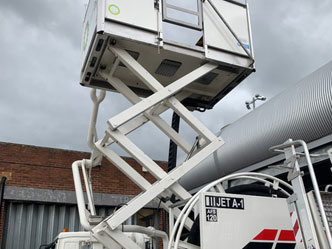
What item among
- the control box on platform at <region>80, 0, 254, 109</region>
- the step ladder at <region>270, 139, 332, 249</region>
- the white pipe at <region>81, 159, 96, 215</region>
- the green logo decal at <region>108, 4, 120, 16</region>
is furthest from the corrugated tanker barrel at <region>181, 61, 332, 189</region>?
the green logo decal at <region>108, 4, 120, 16</region>

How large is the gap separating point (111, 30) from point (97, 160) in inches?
105

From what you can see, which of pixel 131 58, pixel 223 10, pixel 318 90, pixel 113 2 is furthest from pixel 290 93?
pixel 113 2

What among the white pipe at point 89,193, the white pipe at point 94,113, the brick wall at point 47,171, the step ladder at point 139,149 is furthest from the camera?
the brick wall at point 47,171

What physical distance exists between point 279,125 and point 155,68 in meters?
2.55

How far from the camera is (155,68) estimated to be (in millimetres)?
5812

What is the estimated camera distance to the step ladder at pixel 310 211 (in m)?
2.82

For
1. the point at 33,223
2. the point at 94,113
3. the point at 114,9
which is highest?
the point at 114,9

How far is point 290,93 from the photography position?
6.87 meters

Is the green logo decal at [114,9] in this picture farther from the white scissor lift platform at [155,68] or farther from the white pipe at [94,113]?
the white pipe at [94,113]

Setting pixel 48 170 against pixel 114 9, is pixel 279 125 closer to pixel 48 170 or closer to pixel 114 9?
pixel 114 9

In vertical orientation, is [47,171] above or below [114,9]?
above

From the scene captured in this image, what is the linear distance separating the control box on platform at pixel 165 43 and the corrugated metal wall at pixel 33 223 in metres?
7.02

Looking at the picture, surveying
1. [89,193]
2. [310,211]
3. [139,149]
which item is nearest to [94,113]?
[89,193]

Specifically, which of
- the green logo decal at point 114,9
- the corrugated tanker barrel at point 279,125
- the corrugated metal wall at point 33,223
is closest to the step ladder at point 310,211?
the green logo decal at point 114,9
